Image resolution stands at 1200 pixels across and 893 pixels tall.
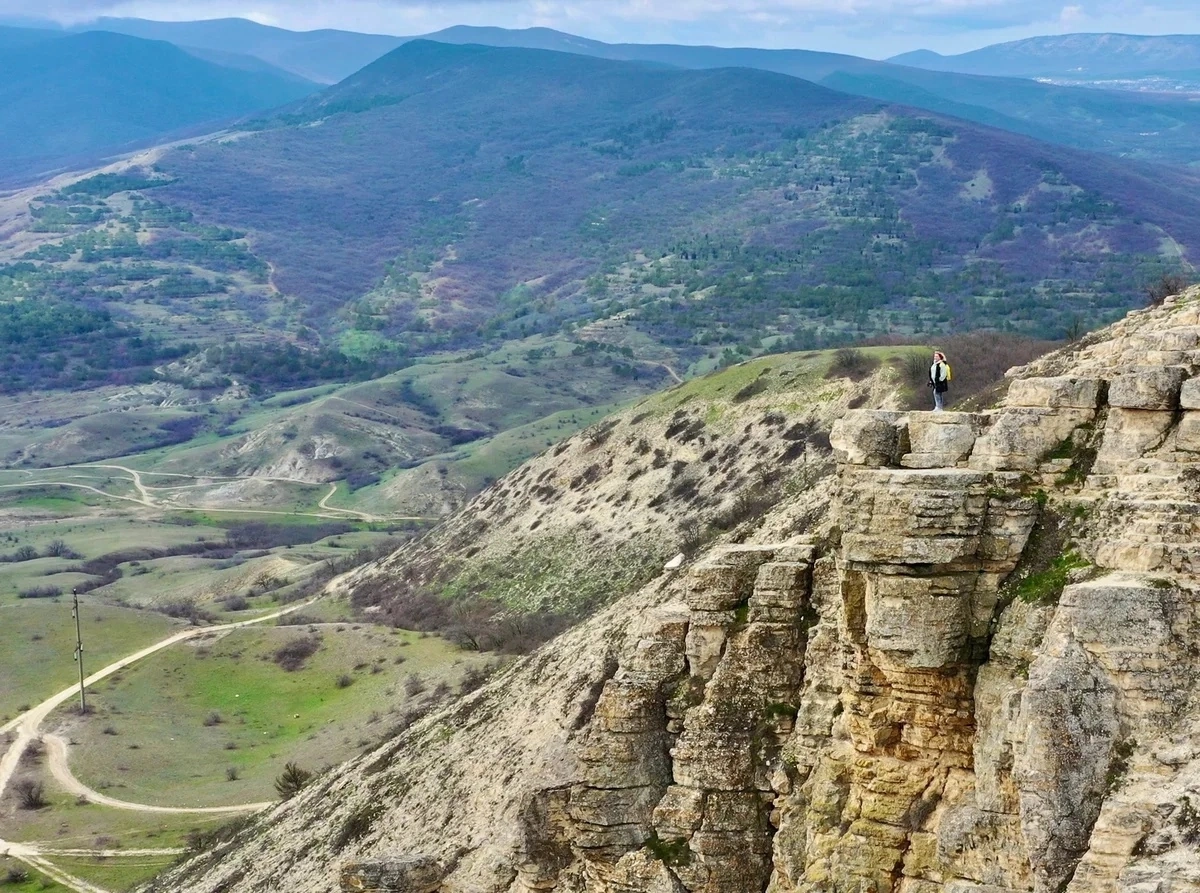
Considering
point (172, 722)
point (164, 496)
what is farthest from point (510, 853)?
point (164, 496)

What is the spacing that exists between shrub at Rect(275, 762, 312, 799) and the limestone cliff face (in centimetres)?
3088

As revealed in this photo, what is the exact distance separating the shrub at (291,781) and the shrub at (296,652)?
21.2 meters

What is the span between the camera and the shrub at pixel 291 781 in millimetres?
58963

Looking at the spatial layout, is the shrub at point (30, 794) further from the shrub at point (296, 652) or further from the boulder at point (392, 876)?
the boulder at point (392, 876)

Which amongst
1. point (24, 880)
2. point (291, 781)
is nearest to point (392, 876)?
point (291, 781)

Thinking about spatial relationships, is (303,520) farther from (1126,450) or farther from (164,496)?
(1126,450)

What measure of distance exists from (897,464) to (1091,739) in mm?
5574

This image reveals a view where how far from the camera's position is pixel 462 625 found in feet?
281

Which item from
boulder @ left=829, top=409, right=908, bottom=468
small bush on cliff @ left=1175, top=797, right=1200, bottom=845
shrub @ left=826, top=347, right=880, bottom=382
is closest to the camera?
small bush on cliff @ left=1175, top=797, right=1200, bottom=845

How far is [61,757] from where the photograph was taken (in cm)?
7488

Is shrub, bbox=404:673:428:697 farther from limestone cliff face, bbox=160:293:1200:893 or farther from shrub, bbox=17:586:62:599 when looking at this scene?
shrub, bbox=17:586:62:599

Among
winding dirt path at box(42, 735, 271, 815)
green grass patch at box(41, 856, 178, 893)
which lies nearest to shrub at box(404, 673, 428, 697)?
winding dirt path at box(42, 735, 271, 815)

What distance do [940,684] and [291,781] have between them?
45.7m

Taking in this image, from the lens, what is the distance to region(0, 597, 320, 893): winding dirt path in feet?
202
